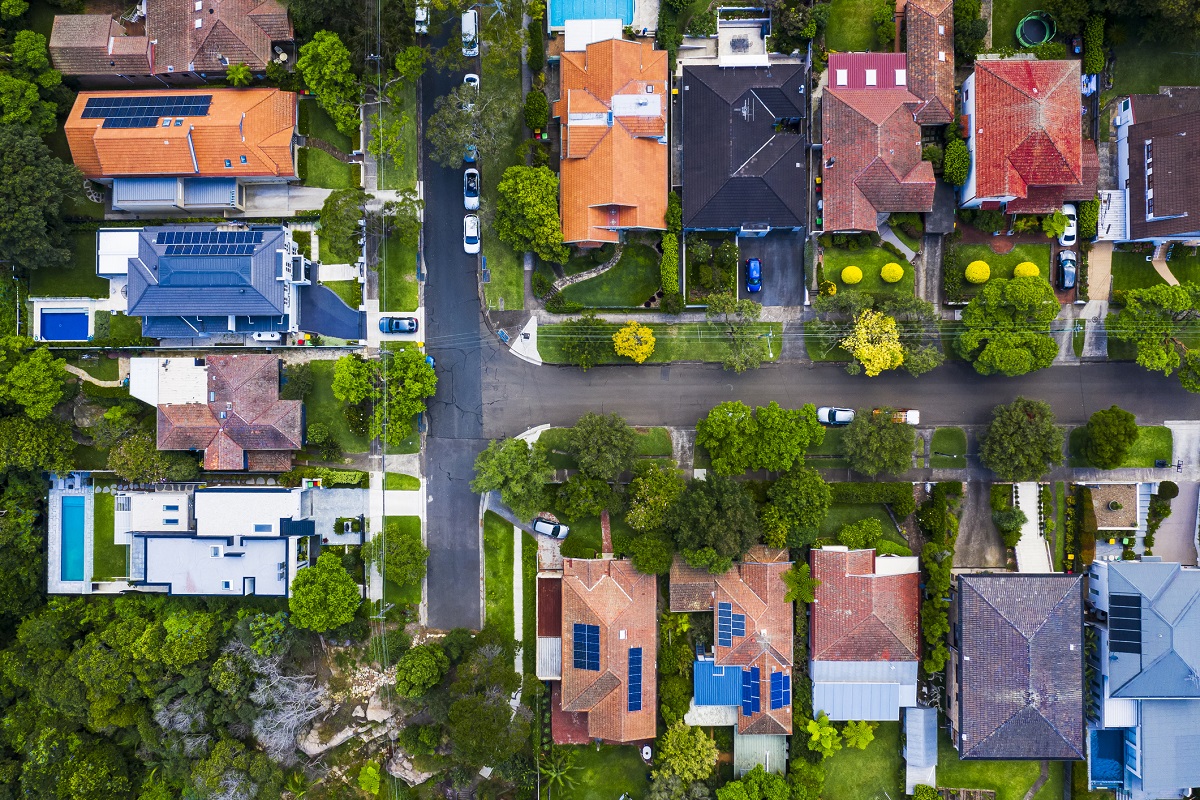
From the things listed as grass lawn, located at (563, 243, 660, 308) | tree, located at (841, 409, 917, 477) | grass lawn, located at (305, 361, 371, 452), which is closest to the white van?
grass lawn, located at (563, 243, 660, 308)

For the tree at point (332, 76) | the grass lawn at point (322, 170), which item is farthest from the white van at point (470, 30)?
the grass lawn at point (322, 170)

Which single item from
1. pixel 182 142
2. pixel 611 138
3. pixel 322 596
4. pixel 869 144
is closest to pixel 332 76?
pixel 182 142

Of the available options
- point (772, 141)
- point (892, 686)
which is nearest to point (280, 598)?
point (892, 686)

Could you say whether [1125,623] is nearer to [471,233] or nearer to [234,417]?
[471,233]

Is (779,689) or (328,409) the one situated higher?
(328,409)

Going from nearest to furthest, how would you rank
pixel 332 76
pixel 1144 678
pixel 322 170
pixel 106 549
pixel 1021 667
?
pixel 1144 678 < pixel 1021 667 < pixel 332 76 < pixel 322 170 < pixel 106 549

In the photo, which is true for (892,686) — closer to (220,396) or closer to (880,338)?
(880,338)

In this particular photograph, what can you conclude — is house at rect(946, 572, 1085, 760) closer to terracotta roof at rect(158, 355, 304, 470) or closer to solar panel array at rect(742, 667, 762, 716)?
solar panel array at rect(742, 667, 762, 716)
